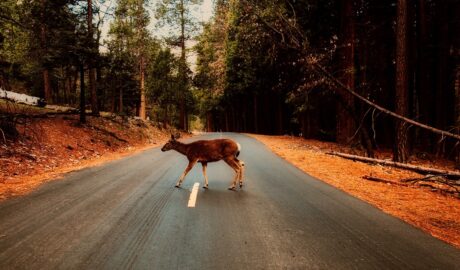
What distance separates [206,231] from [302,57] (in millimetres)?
10481

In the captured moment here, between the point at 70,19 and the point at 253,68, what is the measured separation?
24643 mm

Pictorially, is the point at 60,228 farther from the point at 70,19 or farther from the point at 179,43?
the point at 179,43

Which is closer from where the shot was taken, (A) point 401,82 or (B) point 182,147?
(B) point 182,147

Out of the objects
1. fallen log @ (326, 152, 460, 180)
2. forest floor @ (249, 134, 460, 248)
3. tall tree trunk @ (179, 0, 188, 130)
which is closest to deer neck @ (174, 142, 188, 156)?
forest floor @ (249, 134, 460, 248)

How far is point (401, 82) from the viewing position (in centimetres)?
1491

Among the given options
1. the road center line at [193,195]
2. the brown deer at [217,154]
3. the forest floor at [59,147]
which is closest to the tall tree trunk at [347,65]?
the brown deer at [217,154]

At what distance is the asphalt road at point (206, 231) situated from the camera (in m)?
4.66

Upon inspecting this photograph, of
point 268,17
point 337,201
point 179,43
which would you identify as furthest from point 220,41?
point 337,201

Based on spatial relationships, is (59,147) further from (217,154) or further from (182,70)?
(182,70)

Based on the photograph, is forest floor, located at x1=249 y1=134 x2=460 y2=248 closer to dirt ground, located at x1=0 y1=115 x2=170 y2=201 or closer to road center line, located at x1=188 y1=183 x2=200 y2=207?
road center line, located at x1=188 y1=183 x2=200 y2=207

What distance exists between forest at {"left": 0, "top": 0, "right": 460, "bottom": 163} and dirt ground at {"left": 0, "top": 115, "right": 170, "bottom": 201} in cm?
123

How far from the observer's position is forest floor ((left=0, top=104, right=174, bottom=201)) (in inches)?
452

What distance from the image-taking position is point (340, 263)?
15.2ft

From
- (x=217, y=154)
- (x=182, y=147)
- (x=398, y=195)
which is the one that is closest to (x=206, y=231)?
(x=217, y=154)
